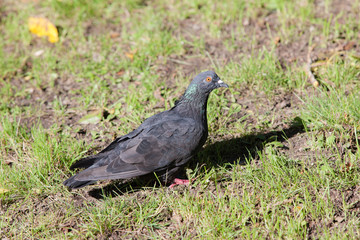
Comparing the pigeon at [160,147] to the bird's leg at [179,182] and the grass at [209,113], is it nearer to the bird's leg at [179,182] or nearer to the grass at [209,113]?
the bird's leg at [179,182]

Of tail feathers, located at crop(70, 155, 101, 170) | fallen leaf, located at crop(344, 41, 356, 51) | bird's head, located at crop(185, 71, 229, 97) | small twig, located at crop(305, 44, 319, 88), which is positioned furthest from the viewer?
fallen leaf, located at crop(344, 41, 356, 51)

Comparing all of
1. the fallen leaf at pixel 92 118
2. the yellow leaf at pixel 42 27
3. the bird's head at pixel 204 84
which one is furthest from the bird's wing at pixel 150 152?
the yellow leaf at pixel 42 27

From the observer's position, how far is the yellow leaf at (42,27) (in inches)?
273

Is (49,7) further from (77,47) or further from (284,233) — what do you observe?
(284,233)

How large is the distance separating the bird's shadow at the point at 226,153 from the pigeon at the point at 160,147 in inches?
9.0

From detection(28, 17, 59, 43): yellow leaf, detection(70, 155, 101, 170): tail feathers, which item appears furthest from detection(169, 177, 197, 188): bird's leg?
detection(28, 17, 59, 43): yellow leaf

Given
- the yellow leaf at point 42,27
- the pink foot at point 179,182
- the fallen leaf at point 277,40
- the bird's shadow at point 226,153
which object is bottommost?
the pink foot at point 179,182

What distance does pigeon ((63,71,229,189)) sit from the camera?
12.9 feet

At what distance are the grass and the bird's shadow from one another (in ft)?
0.06

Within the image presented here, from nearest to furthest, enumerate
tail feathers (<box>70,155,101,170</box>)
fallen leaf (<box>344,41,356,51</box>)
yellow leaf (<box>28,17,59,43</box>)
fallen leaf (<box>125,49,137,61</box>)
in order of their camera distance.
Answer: tail feathers (<box>70,155,101,170</box>) → fallen leaf (<box>344,41,356,51</box>) → fallen leaf (<box>125,49,137,61</box>) → yellow leaf (<box>28,17,59,43</box>)

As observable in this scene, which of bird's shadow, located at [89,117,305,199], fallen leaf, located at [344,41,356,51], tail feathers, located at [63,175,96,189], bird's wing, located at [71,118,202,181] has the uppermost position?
fallen leaf, located at [344,41,356,51]

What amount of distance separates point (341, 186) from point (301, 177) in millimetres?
352

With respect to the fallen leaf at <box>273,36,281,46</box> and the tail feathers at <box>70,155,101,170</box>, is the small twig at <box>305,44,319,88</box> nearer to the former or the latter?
the fallen leaf at <box>273,36,281,46</box>

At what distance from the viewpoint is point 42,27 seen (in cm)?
706
